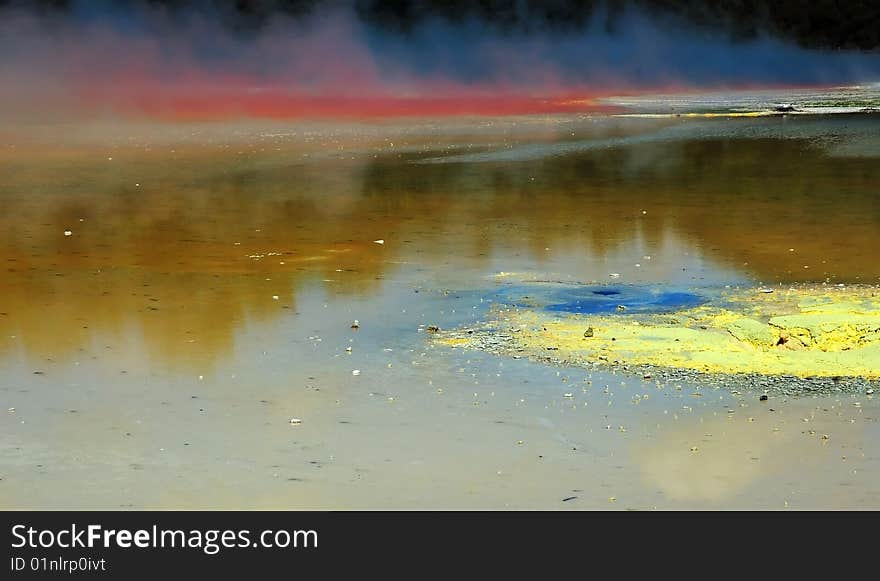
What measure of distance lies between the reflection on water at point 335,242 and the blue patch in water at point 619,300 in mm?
624

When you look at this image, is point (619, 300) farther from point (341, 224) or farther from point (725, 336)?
point (341, 224)

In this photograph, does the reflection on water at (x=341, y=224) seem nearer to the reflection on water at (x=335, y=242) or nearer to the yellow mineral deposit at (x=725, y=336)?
the reflection on water at (x=335, y=242)

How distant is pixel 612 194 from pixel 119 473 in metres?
13.5

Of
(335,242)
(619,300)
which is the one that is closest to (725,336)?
Result: (619,300)

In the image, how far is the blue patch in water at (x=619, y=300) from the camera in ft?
35.9

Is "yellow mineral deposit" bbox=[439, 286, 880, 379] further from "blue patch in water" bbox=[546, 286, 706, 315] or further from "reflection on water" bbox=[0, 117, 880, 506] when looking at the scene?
"reflection on water" bbox=[0, 117, 880, 506]

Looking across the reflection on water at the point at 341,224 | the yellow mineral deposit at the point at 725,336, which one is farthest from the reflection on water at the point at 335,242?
the yellow mineral deposit at the point at 725,336

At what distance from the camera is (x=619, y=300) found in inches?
446

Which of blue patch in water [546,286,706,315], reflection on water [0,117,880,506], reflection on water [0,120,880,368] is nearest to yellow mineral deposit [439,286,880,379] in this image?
blue patch in water [546,286,706,315]

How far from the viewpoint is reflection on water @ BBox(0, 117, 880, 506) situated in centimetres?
970

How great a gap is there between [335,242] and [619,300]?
450 cm

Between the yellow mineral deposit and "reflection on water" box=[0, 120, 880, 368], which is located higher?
"reflection on water" box=[0, 120, 880, 368]

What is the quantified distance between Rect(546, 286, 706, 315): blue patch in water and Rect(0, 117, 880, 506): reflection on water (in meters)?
0.62

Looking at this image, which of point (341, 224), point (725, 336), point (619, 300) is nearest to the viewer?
point (725, 336)
